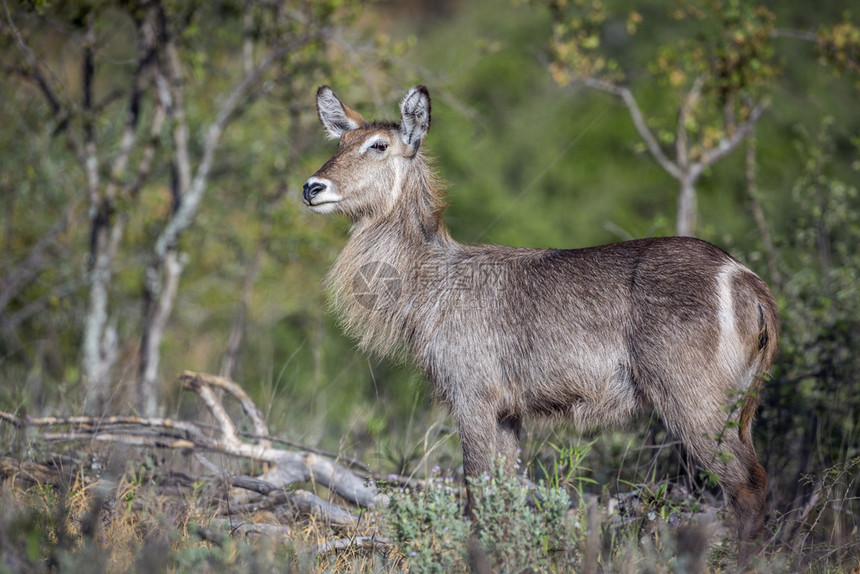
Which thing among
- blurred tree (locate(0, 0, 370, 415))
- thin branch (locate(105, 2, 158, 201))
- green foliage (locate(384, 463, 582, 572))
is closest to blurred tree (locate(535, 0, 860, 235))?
blurred tree (locate(0, 0, 370, 415))

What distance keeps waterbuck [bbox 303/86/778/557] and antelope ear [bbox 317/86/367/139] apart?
28cm

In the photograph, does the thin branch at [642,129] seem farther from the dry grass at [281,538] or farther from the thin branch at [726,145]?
the dry grass at [281,538]

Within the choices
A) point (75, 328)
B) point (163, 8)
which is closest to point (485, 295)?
point (163, 8)

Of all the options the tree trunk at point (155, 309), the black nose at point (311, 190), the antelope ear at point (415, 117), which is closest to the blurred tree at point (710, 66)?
the antelope ear at point (415, 117)

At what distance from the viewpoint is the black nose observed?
15.1ft

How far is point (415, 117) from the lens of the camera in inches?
190

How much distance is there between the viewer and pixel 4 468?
424 centimetres

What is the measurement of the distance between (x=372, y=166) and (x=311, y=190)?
1.42 feet

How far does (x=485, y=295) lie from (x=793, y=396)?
2659 millimetres

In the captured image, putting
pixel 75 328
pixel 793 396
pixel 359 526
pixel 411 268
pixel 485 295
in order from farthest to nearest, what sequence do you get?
pixel 75 328, pixel 793 396, pixel 411 268, pixel 485 295, pixel 359 526

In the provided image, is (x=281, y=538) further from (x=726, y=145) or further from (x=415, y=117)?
(x=726, y=145)

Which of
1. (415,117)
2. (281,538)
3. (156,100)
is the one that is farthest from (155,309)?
(281,538)

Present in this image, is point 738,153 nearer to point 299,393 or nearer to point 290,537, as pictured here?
point 299,393

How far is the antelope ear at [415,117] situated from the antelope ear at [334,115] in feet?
1.65
